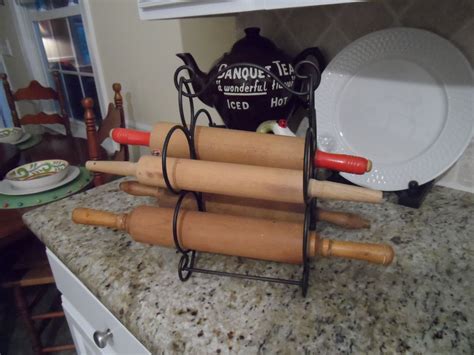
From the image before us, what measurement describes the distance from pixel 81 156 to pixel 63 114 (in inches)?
19.5

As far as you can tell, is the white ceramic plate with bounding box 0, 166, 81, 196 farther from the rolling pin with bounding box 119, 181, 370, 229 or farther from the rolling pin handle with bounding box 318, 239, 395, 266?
the rolling pin handle with bounding box 318, 239, 395, 266

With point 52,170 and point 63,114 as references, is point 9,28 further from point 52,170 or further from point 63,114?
point 52,170

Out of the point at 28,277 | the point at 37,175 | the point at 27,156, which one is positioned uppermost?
the point at 37,175

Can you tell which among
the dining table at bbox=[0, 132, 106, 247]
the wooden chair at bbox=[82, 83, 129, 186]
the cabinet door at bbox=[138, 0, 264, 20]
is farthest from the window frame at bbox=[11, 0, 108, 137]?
the cabinet door at bbox=[138, 0, 264, 20]

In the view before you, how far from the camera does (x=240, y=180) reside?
396mm

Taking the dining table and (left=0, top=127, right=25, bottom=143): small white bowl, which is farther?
(left=0, top=127, right=25, bottom=143): small white bowl

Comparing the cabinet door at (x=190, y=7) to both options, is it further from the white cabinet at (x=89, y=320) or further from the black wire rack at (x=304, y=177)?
the white cabinet at (x=89, y=320)

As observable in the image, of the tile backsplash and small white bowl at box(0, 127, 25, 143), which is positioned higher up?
the tile backsplash

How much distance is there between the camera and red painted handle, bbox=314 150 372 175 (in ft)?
1.24

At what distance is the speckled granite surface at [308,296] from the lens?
381 mm

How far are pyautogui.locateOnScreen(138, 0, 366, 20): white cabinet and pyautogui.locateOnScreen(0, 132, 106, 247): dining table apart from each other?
2.32 ft

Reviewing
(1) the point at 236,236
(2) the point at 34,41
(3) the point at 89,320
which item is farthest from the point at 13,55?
(1) the point at 236,236

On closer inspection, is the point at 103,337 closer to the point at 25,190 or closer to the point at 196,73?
the point at 196,73

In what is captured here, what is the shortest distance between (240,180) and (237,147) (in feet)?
0.21
